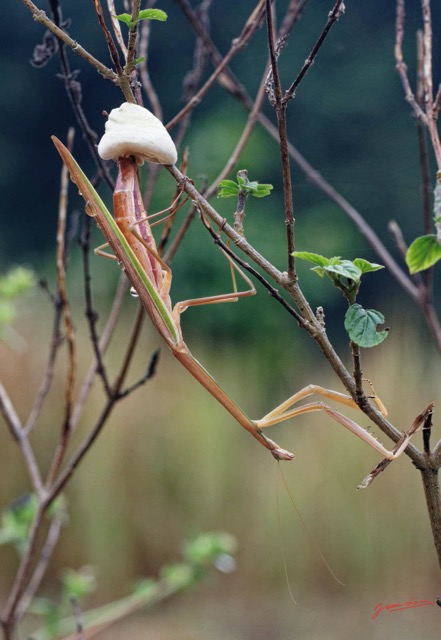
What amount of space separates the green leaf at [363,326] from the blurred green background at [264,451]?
201 cm

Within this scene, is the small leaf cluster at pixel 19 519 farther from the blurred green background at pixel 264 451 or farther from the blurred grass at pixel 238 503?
the blurred grass at pixel 238 503

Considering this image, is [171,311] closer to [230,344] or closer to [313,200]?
[230,344]

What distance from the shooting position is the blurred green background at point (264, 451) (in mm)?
2607

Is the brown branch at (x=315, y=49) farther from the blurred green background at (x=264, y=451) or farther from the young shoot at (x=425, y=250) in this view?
the blurred green background at (x=264, y=451)

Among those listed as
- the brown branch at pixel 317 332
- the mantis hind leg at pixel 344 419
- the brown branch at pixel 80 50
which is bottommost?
the mantis hind leg at pixel 344 419

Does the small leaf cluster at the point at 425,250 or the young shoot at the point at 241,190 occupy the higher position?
the young shoot at the point at 241,190

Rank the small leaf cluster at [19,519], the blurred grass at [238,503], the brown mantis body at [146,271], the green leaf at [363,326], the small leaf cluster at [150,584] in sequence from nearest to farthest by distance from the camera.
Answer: the green leaf at [363,326], the brown mantis body at [146,271], the small leaf cluster at [19,519], the small leaf cluster at [150,584], the blurred grass at [238,503]

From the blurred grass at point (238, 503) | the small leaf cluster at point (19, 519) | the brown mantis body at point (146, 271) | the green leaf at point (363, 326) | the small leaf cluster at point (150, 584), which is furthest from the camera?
the blurred grass at point (238, 503)

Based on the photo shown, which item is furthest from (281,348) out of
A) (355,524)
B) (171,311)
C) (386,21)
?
(171,311)

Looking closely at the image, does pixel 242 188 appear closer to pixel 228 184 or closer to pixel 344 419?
pixel 228 184

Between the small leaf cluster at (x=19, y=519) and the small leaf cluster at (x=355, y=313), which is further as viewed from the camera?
the small leaf cluster at (x=19, y=519)

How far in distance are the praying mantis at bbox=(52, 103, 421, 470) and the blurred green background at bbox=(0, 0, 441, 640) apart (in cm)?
186

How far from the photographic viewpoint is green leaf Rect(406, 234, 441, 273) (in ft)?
1.50

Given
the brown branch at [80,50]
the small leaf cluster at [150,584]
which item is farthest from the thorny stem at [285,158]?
the small leaf cluster at [150,584]
